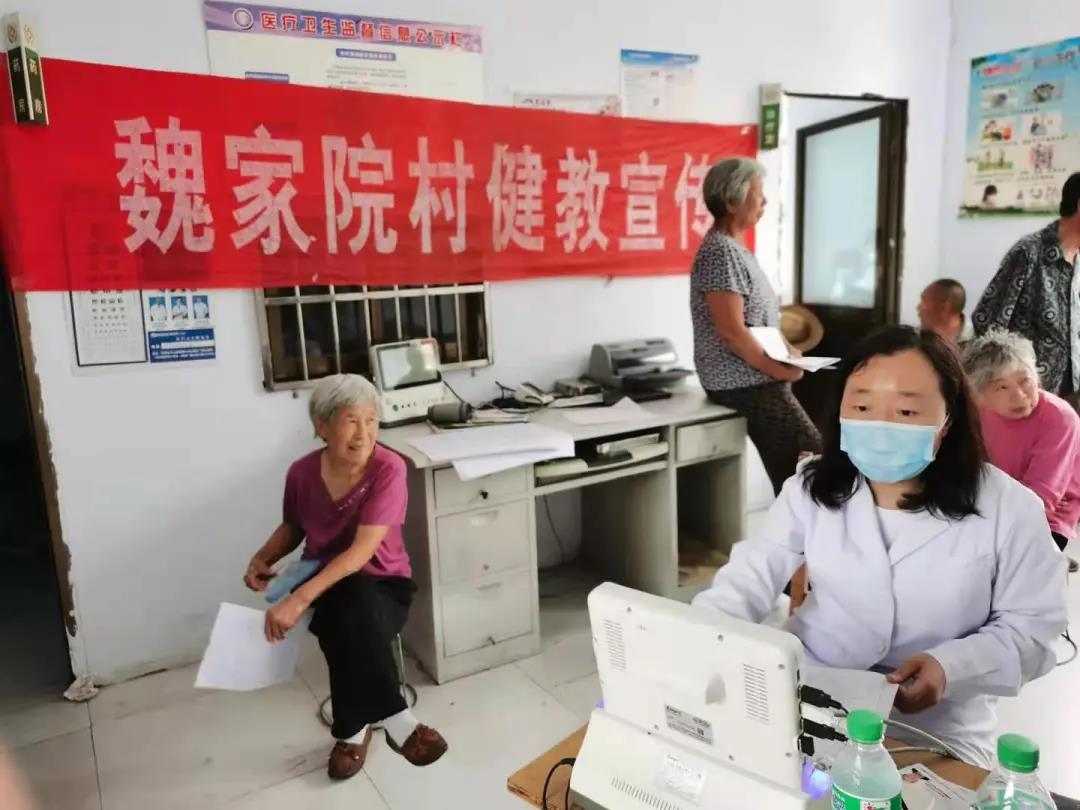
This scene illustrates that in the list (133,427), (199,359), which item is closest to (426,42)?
(199,359)

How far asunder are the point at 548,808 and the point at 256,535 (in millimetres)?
1981

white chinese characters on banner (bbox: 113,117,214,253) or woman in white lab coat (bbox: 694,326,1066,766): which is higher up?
white chinese characters on banner (bbox: 113,117,214,253)

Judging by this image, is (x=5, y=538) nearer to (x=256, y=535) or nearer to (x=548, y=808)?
(x=256, y=535)

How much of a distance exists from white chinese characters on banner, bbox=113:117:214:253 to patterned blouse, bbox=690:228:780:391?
1.58 meters

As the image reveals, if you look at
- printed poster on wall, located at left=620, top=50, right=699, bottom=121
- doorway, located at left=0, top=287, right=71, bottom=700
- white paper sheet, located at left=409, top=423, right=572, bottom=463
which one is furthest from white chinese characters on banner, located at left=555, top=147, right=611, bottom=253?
doorway, located at left=0, top=287, right=71, bottom=700

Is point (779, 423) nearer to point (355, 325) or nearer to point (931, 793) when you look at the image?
point (355, 325)

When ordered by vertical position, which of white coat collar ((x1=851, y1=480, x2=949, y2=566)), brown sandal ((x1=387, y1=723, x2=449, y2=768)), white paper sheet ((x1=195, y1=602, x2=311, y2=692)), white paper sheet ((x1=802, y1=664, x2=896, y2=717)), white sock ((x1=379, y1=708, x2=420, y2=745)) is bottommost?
brown sandal ((x1=387, y1=723, x2=449, y2=768))

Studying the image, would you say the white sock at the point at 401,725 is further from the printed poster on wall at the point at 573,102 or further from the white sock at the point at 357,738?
the printed poster on wall at the point at 573,102

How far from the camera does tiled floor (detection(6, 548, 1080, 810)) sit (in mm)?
2029

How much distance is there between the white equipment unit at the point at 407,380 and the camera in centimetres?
270

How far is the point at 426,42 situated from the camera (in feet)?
9.02

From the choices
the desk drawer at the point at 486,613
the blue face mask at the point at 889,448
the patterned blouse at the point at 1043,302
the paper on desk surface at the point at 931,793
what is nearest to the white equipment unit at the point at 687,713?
the paper on desk surface at the point at 931,793

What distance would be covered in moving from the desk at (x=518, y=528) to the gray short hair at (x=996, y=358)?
2.94ft

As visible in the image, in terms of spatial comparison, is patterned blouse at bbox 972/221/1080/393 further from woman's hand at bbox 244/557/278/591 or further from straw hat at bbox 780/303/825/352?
woman's hand at bbox 244/557/278/591
